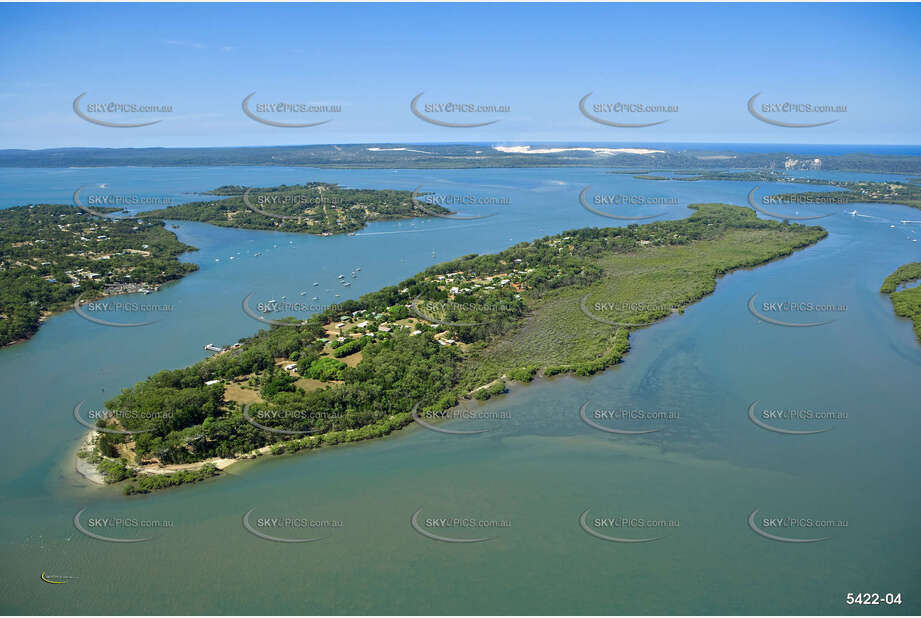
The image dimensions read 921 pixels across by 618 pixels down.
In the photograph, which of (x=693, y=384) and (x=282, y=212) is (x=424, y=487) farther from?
(x=282, y=212)

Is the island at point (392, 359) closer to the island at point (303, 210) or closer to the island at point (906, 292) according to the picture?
the island at point (906, 292)

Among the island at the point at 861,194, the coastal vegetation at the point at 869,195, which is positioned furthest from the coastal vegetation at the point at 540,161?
the coastal vegetation at the point at 869,195

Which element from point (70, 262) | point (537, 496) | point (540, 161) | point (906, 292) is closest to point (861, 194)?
point (906, 292)

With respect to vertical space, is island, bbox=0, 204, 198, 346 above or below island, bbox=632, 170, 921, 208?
below

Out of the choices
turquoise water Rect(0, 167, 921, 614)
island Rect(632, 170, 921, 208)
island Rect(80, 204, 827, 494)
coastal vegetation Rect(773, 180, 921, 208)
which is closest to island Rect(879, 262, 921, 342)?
turquoise water Rect(0, 167, 921, 614)

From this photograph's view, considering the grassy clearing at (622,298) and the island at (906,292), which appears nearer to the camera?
the grassy clearing at (622,298)

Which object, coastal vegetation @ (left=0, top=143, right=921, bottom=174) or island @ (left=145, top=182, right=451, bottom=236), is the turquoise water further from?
coastal vegetation @ (left=0, top=143, right=921, bottom=174)
